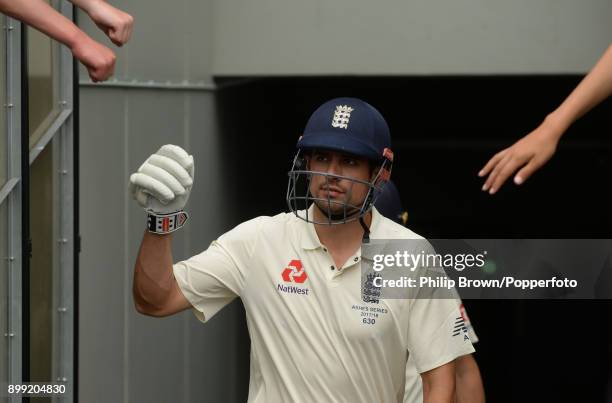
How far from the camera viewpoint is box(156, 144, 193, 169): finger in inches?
151

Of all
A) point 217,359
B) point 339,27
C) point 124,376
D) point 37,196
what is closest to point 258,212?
point 217,359

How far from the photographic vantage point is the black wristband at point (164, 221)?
402 centimetres

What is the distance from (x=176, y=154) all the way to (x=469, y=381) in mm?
1539

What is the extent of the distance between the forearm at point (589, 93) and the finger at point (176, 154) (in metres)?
1.21

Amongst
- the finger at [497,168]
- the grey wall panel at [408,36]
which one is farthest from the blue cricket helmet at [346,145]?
the grey wall panel at [408,36]

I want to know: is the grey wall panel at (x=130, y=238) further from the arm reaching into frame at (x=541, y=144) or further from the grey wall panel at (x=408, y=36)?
the arm reaching into frame at (x=541, y=144)

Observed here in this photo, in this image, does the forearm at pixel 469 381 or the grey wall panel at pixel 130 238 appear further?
the grey wall panel at pixel 130 238

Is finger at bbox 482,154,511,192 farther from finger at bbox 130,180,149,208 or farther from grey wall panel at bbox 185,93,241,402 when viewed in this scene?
grey wall panel at bbox 185,93,241,402

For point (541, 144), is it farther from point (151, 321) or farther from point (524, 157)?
point (151, 321)

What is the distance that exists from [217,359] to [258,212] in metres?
1.73

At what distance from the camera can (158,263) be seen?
163 inches

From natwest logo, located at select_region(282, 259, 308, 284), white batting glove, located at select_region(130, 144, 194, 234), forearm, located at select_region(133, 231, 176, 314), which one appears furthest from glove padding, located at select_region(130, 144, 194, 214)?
natwest logo, located at select_region(282, 259, 308, 284)

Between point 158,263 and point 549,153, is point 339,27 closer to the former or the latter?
point 158,263

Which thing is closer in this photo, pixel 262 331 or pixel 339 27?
pixel 262 331
